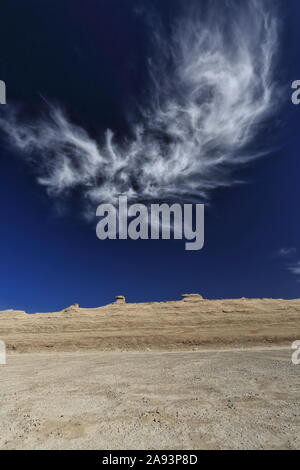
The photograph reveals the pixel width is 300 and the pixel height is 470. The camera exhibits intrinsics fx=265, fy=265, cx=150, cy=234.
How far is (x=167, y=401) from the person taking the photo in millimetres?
7945

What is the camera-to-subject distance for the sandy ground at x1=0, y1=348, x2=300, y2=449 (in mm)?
5301

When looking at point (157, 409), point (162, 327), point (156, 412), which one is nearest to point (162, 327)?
point (162, 327)

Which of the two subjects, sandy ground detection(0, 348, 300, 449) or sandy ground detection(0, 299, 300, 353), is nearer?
sandy ground detection(0, 348, 300, 449)

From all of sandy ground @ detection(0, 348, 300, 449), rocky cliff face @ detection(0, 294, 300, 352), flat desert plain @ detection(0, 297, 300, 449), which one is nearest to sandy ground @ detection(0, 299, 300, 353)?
rocky cliff face @ detection(0, 294, 300, 352)

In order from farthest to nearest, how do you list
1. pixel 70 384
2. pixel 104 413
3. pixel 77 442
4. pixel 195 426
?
pixel 70 384 < pixel 104 413 < pixel 195 426 < pixel 77 442

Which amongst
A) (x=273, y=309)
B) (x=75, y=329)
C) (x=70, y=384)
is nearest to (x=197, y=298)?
(x=273, y=309)

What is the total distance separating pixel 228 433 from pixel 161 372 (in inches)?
309

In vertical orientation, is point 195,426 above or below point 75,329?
above

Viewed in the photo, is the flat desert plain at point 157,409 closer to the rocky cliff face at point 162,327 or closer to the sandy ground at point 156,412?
the sandy ground at point 156,412

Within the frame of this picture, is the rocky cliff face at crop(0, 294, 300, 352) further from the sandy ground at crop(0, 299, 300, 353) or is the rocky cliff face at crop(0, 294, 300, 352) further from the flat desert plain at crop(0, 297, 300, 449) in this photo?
the flat desert plain at crop(0, 297, 300, 449)

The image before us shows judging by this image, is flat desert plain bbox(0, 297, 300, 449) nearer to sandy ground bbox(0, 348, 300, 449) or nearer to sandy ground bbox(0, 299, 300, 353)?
sandy ground bbox(0, 348, 300, 449)

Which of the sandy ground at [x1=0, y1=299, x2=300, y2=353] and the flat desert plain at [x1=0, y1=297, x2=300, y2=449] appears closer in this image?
the flat desert plain at [x1=0, y1=297, x2=300, y2=449]

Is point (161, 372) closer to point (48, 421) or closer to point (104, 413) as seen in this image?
point (104, 413)

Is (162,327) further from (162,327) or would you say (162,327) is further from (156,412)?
(156,412)
